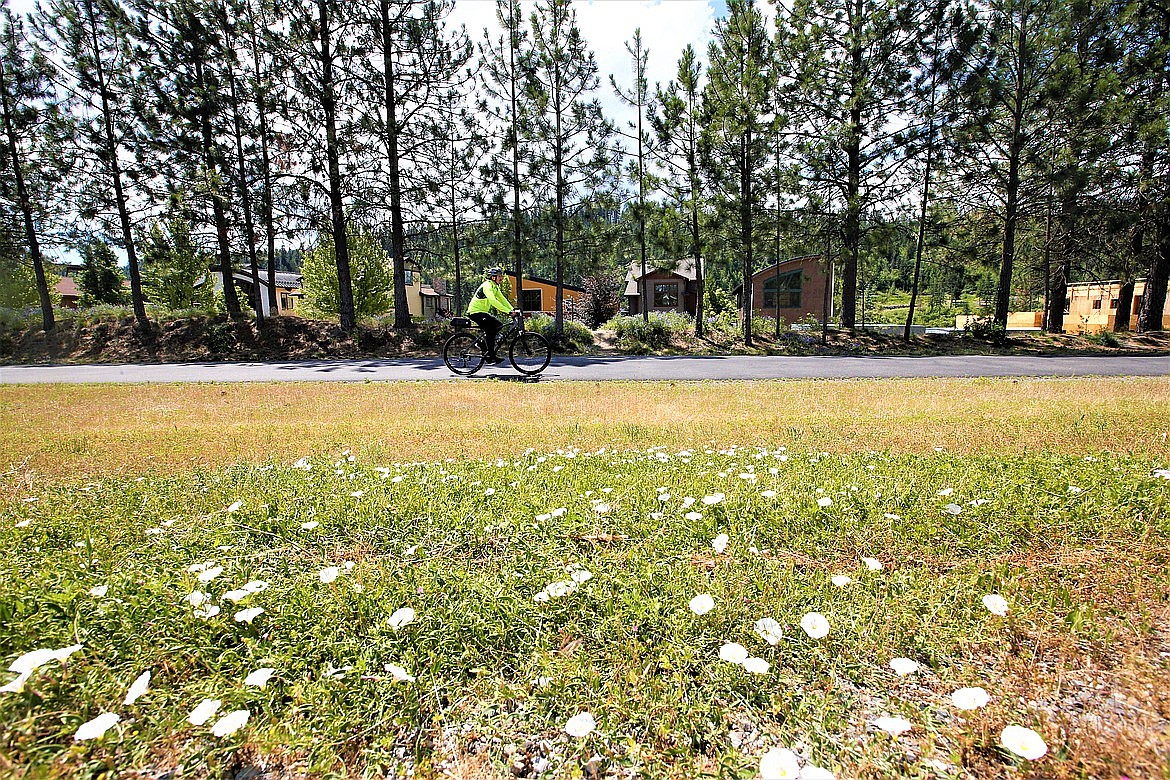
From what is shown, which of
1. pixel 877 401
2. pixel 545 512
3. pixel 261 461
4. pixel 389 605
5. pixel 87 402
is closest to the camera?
pixel 389 605

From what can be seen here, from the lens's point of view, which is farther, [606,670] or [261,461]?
[261,461]

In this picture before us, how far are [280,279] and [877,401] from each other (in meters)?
57.6

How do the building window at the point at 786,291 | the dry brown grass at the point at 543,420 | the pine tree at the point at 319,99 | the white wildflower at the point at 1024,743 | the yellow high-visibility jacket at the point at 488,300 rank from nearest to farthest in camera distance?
the white wildflower at the point at 1024,743, the dry brown grass at the point at 543,420, the yellow high-visibility jacket at the point at 488,300, the pine tree at the point at 319,99, the building window at the point at 786,291

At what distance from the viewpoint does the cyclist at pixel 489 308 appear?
9.09m

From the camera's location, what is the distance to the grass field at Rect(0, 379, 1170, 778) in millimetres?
1416

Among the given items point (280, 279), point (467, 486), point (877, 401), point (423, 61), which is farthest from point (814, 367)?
point (280, 279)

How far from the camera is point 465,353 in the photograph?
10812 mm

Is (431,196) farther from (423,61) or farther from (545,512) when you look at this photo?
(545,512)

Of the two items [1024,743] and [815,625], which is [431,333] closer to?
[815,625]

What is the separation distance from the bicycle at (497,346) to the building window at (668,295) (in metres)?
29.2

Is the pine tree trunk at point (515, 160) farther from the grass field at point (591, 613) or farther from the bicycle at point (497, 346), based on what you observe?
the grass field at point (591, 613)

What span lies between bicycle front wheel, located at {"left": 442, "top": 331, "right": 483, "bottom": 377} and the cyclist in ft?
1.10

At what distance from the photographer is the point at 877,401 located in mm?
6836

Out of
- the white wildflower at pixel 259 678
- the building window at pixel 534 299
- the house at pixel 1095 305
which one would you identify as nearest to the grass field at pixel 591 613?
the white wildflower at pixel 259 678
